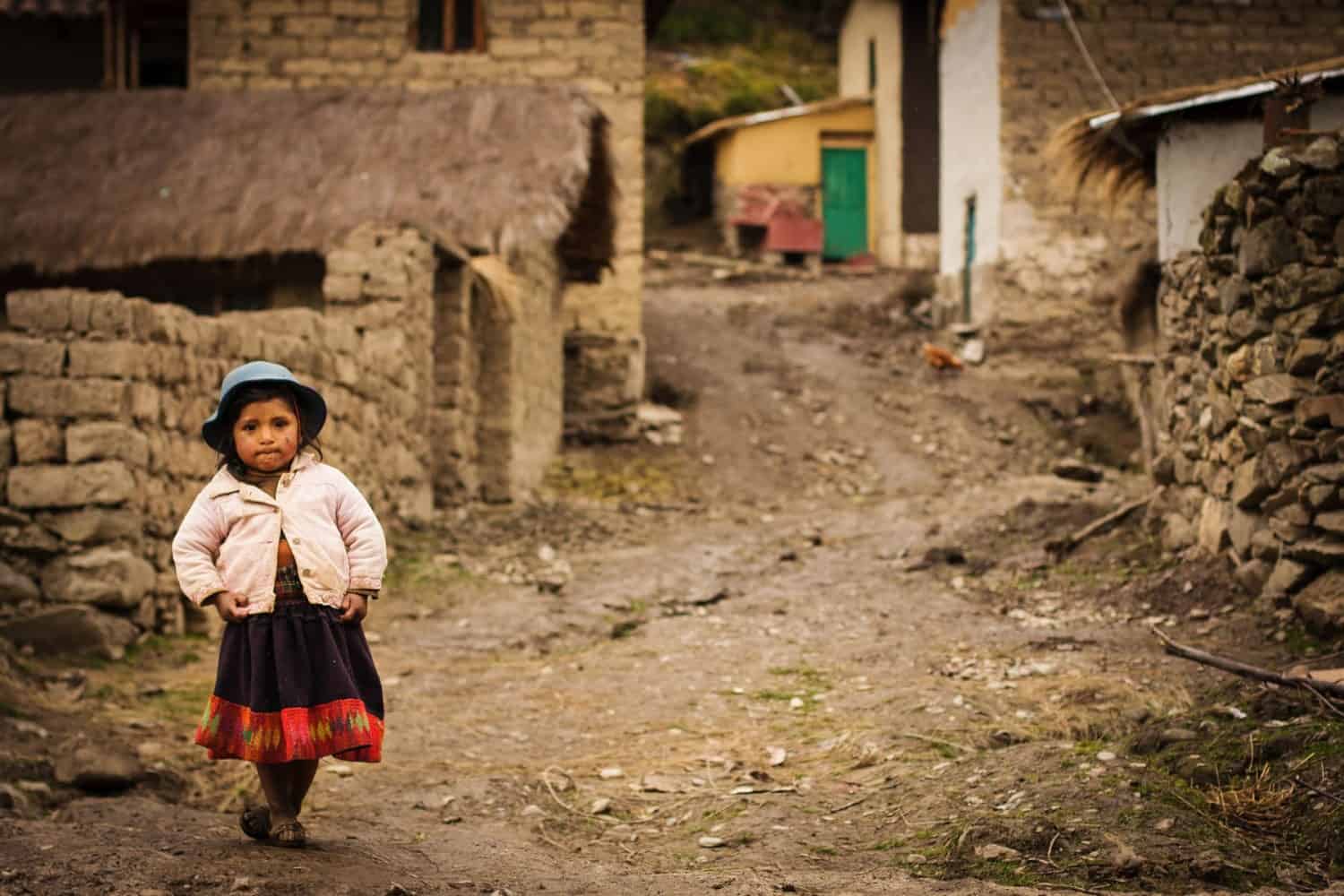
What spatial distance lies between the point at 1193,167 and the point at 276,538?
233 inches

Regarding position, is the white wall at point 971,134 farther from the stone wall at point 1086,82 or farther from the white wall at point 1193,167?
the white wall at point 1193,167

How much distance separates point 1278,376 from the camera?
5656 mm

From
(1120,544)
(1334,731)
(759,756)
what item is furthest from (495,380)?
(1334,731)

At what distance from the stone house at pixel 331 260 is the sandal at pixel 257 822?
288cm

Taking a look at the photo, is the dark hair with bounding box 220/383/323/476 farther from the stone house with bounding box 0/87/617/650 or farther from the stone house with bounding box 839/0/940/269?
the stone house with bounding box 839/0/940/269

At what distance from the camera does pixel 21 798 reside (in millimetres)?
3908

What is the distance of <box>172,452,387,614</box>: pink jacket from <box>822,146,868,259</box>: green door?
21.8m

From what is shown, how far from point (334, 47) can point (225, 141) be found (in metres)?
2.84

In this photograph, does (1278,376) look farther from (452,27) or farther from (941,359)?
(941,359)

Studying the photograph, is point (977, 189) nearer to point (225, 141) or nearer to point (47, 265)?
point (225, 141)

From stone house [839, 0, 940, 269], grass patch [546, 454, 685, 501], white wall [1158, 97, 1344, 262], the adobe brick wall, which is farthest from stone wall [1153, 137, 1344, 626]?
stone house [839, 0, 940, 269]

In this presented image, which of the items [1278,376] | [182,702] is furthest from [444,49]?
[1278,376]

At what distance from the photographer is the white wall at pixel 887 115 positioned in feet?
76.1

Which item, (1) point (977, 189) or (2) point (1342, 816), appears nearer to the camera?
(2) point (1342, 816)
